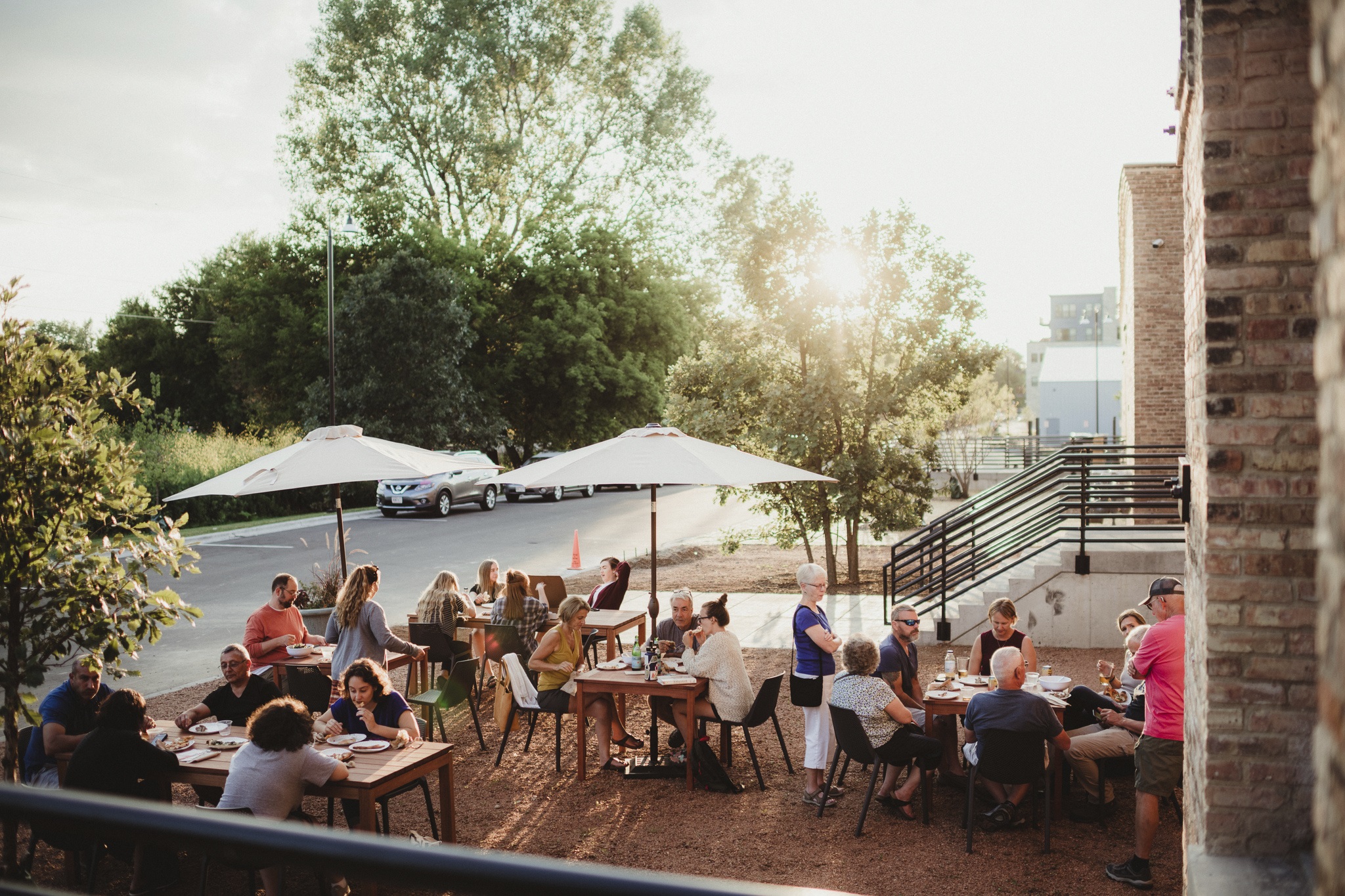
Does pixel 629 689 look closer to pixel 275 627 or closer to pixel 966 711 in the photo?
pixel 966 711

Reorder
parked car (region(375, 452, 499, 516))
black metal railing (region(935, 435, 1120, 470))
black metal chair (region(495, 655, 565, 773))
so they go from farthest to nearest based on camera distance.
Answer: black metal railing (region(935, 435, 1120, 470))
parked car (region(375, 452, 499, 516))
black metal chair (region(495, 655, 565, 773))

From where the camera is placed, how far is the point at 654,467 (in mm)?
9586

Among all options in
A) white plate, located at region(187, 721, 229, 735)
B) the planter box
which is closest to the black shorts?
white plate, located at region(187, 721, 229, 735)

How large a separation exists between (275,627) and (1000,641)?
651 cm

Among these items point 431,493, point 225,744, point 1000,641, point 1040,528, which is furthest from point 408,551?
point 1000,641

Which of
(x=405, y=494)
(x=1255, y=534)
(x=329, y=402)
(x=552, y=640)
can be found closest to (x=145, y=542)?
(x=552, y=640)

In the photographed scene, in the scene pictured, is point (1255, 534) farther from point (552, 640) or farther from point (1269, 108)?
point (552, 640)

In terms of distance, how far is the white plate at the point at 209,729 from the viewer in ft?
22.4

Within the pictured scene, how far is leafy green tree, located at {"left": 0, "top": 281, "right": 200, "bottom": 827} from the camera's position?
5684 millimetres

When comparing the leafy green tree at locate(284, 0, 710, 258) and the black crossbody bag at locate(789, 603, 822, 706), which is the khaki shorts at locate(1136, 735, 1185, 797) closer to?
the black crossbody bag at locate(789, 603, 822, 706)

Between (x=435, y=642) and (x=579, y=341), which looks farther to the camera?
(x=579, y=341)

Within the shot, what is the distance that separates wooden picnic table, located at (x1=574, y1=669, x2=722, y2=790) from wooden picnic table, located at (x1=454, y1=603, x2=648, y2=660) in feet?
5.72

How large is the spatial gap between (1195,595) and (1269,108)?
1.67 metres

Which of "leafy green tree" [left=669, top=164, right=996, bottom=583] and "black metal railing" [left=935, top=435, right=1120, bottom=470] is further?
"black metal railing" [left=935, top=435, right=1120, bottom=470]
